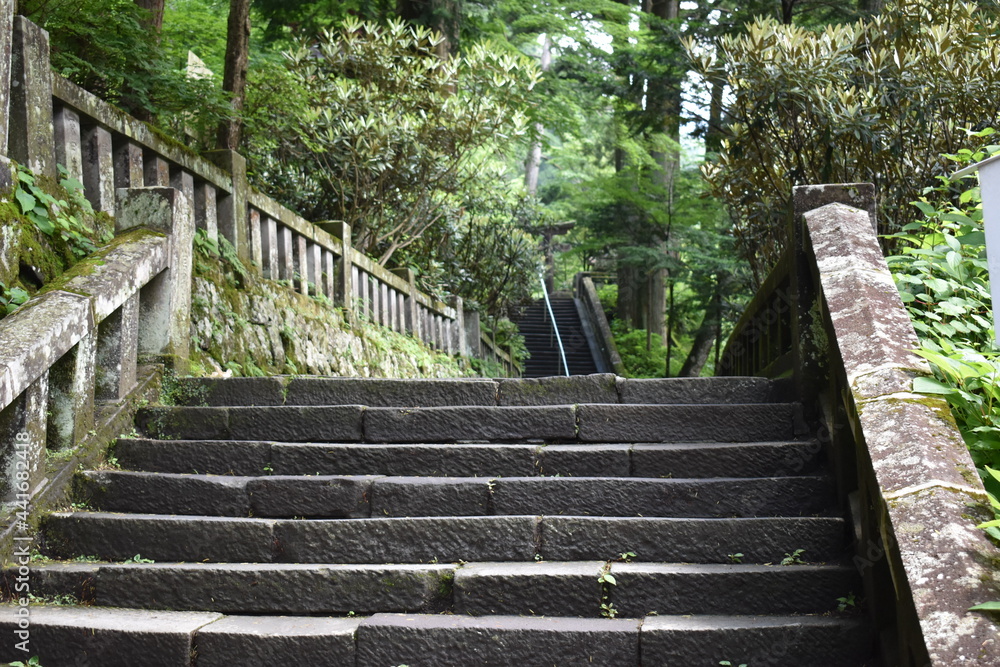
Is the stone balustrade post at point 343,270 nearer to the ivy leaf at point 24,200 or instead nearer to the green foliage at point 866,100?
the green foliage at point 866,100

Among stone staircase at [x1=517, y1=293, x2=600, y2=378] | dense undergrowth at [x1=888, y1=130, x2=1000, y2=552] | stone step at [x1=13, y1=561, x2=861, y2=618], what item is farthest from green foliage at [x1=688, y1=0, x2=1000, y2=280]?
stone staircase at [x1=517, y1=293, x2=600, y2=378]

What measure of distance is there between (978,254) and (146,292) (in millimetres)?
4421

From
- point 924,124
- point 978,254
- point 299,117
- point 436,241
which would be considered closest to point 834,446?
point 978,254

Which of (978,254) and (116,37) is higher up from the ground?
(116,37)

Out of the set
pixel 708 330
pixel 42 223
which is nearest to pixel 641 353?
pixel 708 330

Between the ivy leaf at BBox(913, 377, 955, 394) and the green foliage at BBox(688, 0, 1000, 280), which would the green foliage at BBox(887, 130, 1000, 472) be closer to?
the ivy leaf at BBox(913, 377, 955, 394)

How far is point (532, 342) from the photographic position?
19656 mm

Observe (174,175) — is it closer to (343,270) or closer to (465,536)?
(343,270)

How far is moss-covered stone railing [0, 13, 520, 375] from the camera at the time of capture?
4.41 m

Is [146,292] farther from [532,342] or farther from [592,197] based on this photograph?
[532,342]

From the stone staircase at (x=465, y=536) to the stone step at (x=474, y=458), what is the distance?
10 millimetres

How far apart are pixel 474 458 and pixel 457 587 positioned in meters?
0.87

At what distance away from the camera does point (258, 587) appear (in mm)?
3385

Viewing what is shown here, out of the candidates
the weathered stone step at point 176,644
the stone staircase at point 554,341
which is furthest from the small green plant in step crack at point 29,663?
the stone staircase at point 554,341
